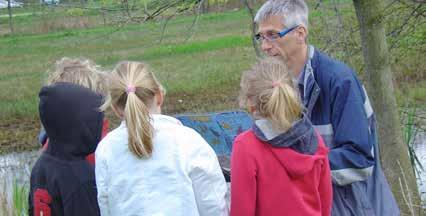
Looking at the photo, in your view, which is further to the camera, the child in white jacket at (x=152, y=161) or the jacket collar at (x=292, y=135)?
the child in white jacket at (x=152, y=161)

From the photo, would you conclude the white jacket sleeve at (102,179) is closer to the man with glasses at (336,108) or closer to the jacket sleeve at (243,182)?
the jacket sleeve at (243,182)

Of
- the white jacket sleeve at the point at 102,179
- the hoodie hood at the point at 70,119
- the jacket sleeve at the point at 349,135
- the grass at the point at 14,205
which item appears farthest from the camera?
the grass at the point at 14,205

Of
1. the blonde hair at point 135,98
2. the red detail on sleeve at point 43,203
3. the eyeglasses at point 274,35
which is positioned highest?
the eyeglasses at point 274,35

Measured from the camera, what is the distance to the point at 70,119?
3.35 meters

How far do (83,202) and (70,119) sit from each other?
0.36 metres

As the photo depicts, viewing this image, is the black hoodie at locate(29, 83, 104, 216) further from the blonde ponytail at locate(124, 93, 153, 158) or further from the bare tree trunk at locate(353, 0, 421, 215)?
the bare tree trunk at locate(353, 0, 421, 215)

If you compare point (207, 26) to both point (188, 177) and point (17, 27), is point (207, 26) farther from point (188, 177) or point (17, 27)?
point (188, 177)

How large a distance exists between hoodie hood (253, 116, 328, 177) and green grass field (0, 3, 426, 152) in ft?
A: 8.33

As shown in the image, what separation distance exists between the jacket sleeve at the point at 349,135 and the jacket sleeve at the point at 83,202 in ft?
3.47

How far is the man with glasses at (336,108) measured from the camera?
2.95 meters

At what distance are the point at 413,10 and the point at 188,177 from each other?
439cm

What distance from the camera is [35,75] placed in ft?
65.7

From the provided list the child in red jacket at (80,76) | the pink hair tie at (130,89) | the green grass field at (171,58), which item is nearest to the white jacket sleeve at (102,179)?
the pink hair tie at (130,89)

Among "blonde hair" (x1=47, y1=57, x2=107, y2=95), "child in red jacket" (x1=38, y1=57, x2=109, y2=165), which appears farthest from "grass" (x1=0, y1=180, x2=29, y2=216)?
"blonde hair" (x1=47, y1=57, x2=107, y2=95)
